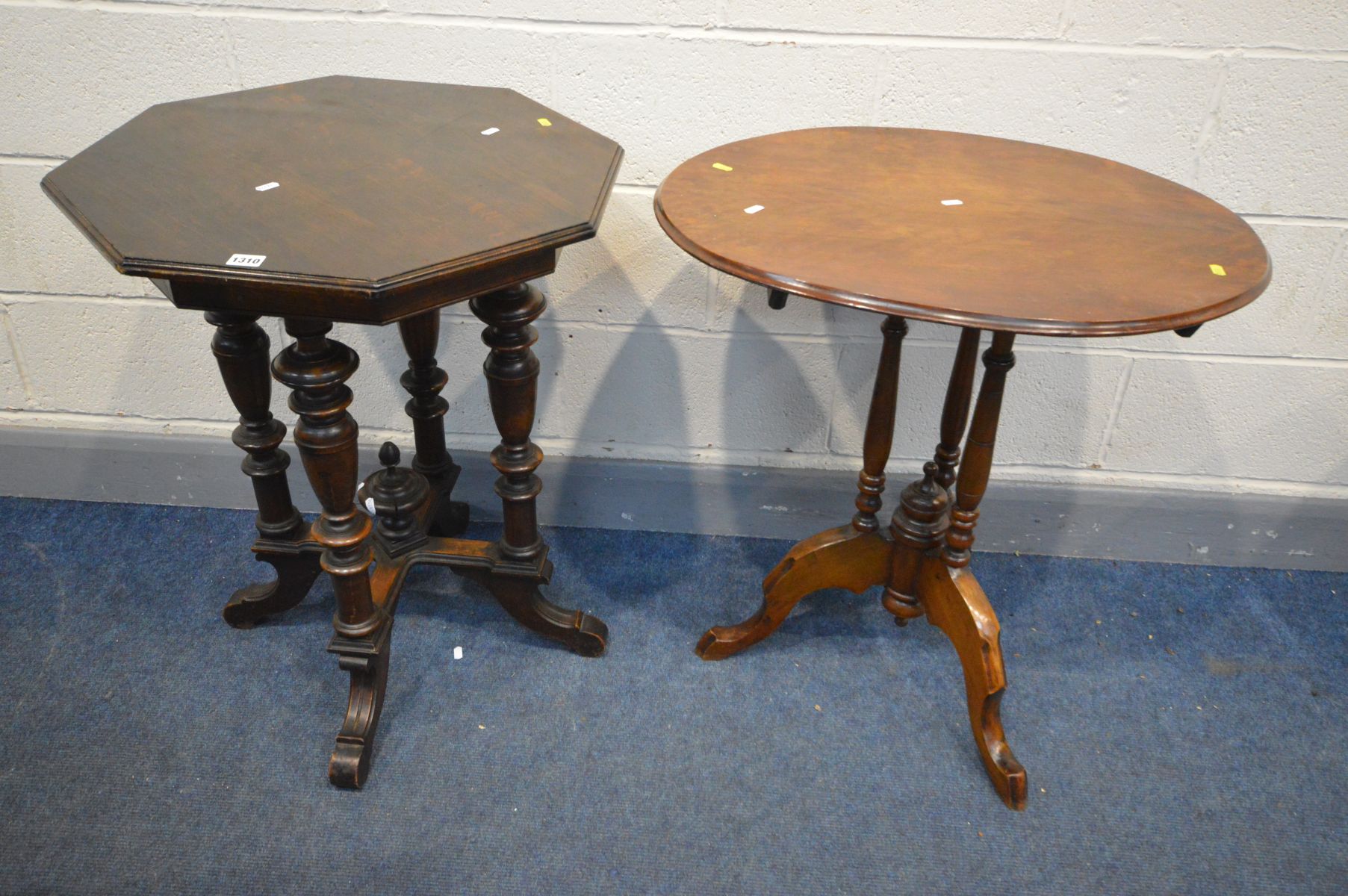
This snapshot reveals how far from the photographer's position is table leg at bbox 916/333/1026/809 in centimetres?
141

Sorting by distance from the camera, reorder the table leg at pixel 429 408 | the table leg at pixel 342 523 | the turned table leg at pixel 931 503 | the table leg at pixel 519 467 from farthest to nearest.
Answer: the table leg at pixel 429 408 → the turned table leg at pixel 931 503 → the table leg at pixel 519 467 → the table leg at pixel 342 523

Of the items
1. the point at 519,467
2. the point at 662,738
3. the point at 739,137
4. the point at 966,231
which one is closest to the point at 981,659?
the point at 662,738

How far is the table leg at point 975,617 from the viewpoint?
1.41 meters

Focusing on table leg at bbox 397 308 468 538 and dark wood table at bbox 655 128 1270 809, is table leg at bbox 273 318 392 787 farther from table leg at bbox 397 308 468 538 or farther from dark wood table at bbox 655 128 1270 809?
dark wood table at bbox 655 128 1270 809

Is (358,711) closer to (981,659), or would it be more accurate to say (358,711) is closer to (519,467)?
(519,467)

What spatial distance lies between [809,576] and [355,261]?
95 cm

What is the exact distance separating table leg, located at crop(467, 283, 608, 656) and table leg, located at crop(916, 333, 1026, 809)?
1.98 feet

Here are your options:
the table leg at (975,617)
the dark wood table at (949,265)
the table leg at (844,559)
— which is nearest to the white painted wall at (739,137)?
the dark wood table at (949,265)

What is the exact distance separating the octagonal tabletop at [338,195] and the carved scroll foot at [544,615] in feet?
2.16

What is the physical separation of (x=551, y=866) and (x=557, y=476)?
0.85m

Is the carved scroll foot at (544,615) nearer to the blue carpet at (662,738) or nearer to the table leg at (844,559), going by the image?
the blue carpet at (662,738)

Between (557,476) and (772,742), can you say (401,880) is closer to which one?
(772,742)

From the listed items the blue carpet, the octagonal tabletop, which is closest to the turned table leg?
the blue carpet

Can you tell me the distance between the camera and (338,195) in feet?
3.94
